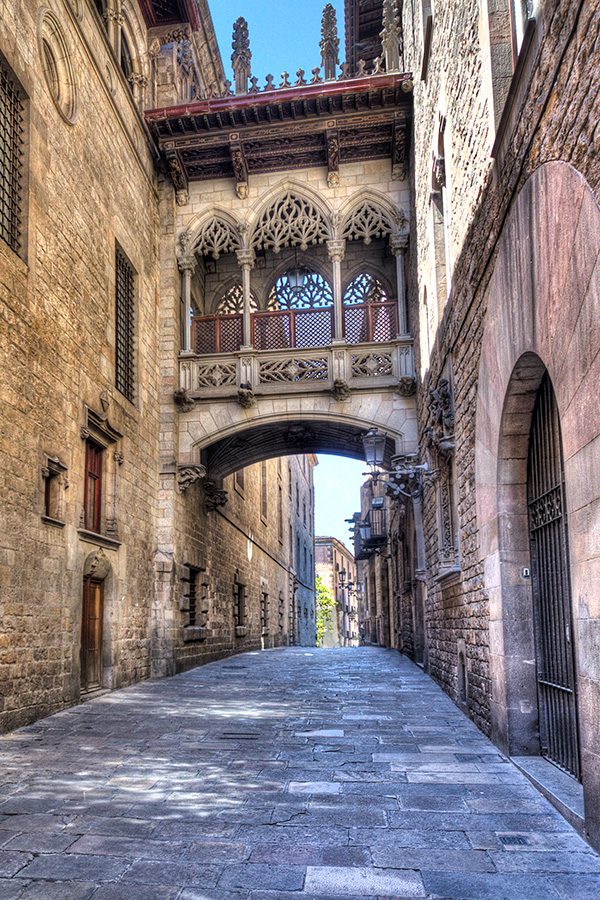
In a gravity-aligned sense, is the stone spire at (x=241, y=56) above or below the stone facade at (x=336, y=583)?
above

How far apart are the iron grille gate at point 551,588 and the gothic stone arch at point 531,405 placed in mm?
101

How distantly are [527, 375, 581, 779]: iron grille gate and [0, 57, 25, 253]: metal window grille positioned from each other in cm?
568

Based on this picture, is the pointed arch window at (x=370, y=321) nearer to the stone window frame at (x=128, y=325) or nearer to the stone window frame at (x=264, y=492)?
the stone window frame at (x=128, y=325)

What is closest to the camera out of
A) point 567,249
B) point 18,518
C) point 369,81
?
point 567,249

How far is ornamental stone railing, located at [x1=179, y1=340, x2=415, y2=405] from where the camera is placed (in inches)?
516

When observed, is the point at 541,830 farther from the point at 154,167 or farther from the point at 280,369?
the point at 154,167

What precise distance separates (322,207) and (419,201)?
2718 mm

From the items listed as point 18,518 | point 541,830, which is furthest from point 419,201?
point 541,830

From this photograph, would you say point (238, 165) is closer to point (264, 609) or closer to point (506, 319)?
point (506, 319)

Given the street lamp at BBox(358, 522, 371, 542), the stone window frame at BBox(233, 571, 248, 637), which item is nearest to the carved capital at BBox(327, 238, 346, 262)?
the stone window frame at BBox(233, 571, 248, 637)

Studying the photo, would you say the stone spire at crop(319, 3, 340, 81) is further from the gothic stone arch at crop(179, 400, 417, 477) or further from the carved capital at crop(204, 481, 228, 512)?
the carved capital at crop(204, 481, 228, 512)

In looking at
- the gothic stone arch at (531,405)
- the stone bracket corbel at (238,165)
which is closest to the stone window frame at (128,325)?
the stone bracket corbel at (238,165)

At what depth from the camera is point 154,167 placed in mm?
13914

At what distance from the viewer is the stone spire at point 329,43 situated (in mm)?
14141
